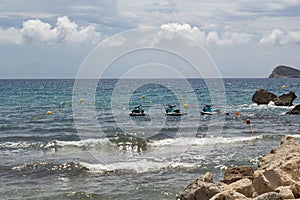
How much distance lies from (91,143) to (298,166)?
56.0 feet

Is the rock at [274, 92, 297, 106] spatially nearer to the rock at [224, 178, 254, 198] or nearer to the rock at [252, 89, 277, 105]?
the rock at [252, 89, 277, 105]

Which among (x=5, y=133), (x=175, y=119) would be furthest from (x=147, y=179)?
(x=175, y=119)

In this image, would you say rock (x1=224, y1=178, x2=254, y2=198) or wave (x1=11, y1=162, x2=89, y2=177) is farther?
wave (x1=11, y1=162, x2=89, y2=177)

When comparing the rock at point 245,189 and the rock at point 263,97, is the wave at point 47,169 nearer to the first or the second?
the rock at point 245,189

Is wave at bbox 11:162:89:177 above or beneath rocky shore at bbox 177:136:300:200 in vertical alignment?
beneath

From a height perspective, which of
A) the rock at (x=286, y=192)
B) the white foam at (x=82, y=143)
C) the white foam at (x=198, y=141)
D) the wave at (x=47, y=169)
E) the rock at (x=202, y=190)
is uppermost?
the rock at (x=286, y=192)

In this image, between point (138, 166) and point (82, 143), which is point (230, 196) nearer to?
point (138, 166)

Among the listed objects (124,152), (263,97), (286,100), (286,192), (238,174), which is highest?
(263,97)

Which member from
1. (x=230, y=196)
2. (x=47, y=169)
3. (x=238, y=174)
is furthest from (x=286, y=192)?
(x=47, y=169)

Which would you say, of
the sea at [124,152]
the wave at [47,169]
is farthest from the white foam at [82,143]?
the wave at [47,169]

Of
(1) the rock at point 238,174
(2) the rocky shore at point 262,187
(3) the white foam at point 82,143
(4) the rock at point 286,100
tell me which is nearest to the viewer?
(2) the rocky shore at point 262,187

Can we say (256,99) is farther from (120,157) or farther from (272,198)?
(272,198)

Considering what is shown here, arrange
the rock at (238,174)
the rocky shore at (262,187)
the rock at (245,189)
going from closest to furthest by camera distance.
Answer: the rocky shore at (262,187) → the rock at (245,189) → the rock at (238,174)

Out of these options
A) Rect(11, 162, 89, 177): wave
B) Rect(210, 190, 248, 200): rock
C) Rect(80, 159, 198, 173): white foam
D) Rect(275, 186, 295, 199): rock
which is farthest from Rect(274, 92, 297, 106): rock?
Rect(275, 186, 295, 199): rock
